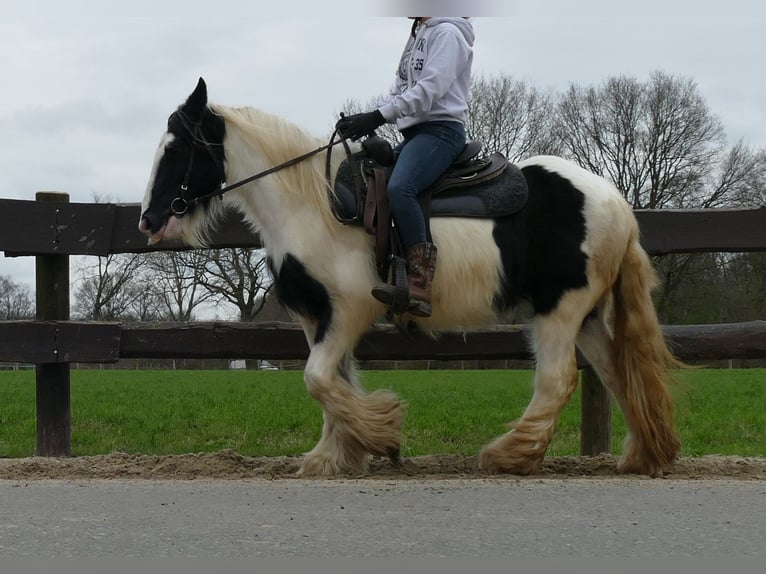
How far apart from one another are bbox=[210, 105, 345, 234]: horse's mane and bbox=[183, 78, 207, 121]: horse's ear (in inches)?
6.3

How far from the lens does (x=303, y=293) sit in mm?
5730

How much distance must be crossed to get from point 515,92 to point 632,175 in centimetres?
632

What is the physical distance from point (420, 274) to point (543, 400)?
109 cm

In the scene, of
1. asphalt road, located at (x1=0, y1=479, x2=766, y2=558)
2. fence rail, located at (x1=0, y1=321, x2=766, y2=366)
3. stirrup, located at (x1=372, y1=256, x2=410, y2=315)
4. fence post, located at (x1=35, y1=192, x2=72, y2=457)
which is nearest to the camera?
asphalt road, located at (x1=0, y1=479, x2=766, y2=558)

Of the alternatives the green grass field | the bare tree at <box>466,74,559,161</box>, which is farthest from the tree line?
the green grass field

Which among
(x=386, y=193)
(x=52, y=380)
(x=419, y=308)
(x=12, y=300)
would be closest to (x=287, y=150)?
(x=386, y=193)

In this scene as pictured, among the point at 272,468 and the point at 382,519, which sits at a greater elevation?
the point at 382,519

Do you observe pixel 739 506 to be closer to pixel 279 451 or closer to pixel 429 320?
pixel 429 320

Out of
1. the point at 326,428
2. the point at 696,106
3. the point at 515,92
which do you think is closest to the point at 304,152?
the point at 326,428

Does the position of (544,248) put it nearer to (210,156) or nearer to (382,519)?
(210,156)

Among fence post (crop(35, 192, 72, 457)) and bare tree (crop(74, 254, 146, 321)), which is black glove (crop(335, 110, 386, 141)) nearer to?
fence post (crop(35, 192, 72, 457))

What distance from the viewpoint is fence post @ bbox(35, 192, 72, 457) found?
692 centimetres

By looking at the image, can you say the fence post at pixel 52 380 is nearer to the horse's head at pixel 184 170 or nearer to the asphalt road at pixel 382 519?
the horse's head at pixel 184 170

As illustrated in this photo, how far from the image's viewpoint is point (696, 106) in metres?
42.8
